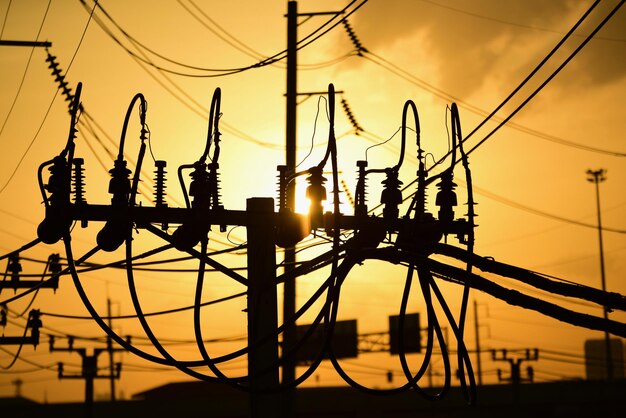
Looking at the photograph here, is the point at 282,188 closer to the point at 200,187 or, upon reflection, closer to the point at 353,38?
the point at 200,187

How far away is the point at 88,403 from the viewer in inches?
1642

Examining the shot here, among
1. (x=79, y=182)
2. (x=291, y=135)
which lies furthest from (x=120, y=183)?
(x=291, y=135)

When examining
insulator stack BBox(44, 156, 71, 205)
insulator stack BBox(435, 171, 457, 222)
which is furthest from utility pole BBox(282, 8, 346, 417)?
insulator stack BBox(44, 156, 71, 205)

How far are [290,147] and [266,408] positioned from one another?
15.0 meters

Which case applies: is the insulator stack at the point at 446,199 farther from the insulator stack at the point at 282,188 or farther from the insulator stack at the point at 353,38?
the insulator stack at the point at 353,38

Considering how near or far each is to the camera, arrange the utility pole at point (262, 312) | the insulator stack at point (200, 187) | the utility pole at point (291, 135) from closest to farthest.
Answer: the utility pole at point (262, 312), the insulator stack at point (200, 187), the utility pole at point (291, 135)

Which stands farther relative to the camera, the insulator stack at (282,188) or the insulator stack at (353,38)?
the insulator stack at (353,38)

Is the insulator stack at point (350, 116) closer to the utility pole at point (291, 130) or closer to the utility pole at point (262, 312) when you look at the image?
the utility pole at point (291, 130)

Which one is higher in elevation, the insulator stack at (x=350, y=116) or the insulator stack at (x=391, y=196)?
the insulator stack at (x=350, y=116)

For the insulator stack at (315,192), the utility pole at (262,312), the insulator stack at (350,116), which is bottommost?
the utility pole at (262,312)

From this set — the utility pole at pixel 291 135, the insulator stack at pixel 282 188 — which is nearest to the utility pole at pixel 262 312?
the insulator stack at pixel 282 188

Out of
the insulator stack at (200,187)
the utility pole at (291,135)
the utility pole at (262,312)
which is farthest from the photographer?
the utility pole at (291,135)

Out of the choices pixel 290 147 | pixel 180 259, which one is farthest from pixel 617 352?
pixel 180 259

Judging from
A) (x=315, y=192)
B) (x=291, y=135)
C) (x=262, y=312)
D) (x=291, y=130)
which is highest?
(x=291, y=130)
